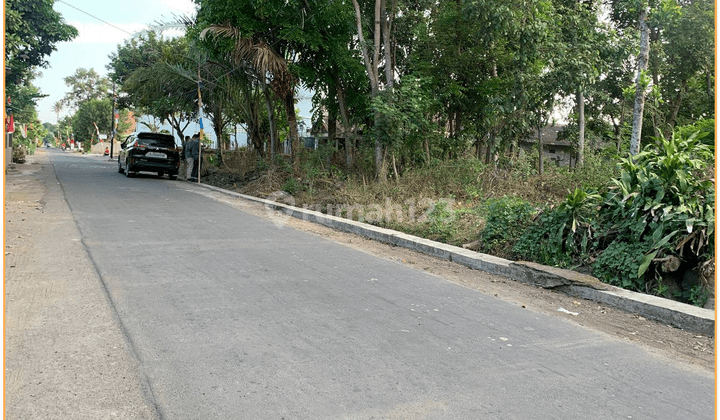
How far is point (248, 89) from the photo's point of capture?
22344 millimetres

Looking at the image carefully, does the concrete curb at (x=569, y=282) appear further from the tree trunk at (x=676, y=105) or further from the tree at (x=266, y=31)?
the tree trunk at (x=676, y=105)

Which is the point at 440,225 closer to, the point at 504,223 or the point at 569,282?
the point at 504,223

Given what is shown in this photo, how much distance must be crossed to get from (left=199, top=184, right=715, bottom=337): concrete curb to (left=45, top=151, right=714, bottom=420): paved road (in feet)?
3.15

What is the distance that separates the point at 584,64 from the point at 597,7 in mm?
3971

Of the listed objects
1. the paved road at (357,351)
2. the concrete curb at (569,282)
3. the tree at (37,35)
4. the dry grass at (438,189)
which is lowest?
the paved road at (357,351)

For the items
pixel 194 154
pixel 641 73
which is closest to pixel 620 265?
pixel 641 73

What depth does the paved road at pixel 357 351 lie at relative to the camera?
11.2 feet

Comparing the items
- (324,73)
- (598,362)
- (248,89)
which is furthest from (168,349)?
(248,89)

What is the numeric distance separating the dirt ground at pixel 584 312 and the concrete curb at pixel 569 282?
0.08 meters

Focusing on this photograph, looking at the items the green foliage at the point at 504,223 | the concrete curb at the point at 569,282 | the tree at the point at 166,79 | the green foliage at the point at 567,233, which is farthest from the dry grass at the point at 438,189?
the tree at the point at 166,79

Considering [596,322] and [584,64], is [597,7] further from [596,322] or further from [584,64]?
[596,322]

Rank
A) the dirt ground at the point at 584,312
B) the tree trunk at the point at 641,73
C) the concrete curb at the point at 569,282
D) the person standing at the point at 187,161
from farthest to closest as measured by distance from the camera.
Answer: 1. the person standing at the point at 187,161
2. the tree trunk at the point at 641,73
3. the concrete curb at the point at 569,282
4. the dirt ground at the point at 584,312

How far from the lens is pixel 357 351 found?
168 inches

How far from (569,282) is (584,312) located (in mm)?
707
